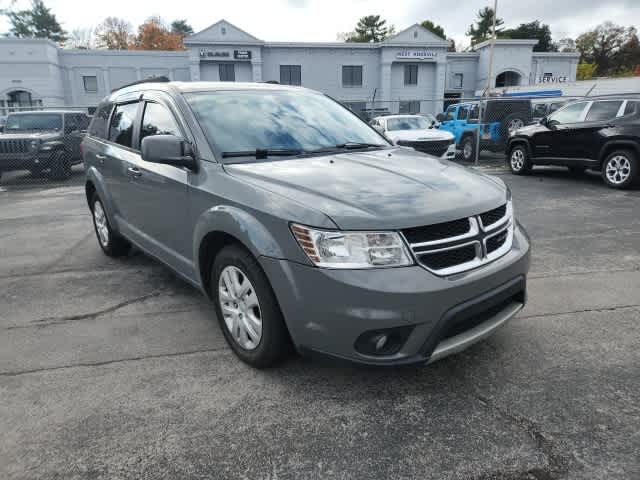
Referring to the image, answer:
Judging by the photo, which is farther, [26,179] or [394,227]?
[26,179]

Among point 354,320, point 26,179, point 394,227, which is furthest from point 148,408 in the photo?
point 26,179

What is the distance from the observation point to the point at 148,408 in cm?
262

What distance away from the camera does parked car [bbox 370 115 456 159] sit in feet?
41.3

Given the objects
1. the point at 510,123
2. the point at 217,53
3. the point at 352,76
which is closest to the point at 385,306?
the point at 510,123

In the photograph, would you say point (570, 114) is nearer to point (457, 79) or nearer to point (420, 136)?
point (420, 136)

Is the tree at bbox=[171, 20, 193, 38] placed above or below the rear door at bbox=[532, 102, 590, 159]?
above

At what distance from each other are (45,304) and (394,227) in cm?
340

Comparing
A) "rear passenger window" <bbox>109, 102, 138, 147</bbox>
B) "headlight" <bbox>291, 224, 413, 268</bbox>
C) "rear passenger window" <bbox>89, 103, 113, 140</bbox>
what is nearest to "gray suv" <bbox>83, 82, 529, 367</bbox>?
"headlight" <bbox>291, 224, 413, 268</bbox>

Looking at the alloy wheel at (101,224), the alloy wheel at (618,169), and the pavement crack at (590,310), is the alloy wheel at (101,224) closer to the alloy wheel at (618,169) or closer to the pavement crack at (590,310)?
the pavement crack at (590,310)

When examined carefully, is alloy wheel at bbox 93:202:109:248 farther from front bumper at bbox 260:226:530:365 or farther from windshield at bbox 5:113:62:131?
windshield at bbox 5:113:62:131

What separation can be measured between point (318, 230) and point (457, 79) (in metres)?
44.7

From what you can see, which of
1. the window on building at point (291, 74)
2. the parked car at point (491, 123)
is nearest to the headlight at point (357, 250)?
the parked car at point (491, 123)

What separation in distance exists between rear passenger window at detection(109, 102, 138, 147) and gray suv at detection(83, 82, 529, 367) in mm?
408

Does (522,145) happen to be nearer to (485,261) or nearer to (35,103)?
(485,261)
